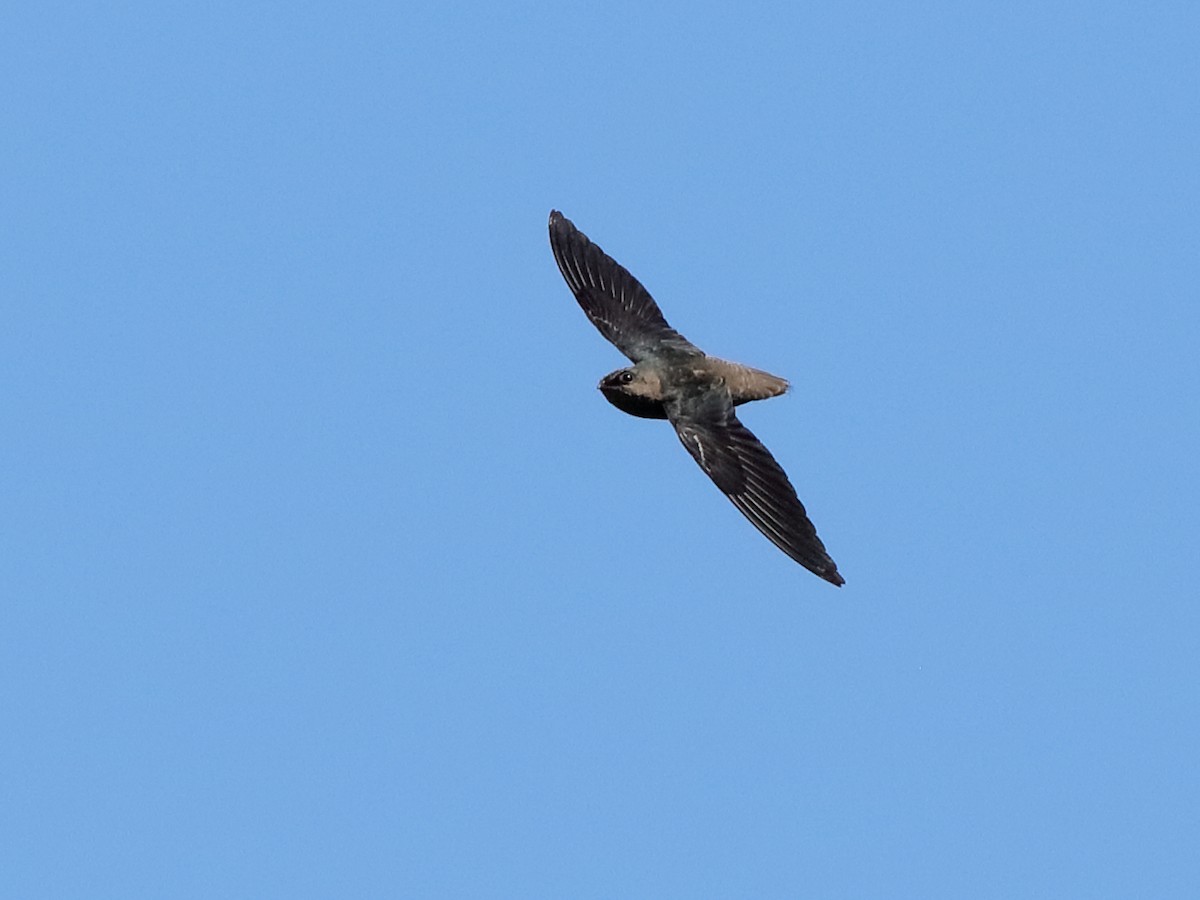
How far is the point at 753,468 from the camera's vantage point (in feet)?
53.0

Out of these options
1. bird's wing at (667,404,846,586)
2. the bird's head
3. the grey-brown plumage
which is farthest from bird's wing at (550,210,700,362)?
bird's wing at (667,404,846,586)

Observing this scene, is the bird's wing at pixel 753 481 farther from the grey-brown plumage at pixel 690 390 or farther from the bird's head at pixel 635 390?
the bird's head at pixel 635 390

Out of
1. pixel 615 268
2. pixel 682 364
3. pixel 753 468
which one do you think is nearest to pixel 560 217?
pixel 615 268

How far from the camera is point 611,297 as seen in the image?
17969 mm

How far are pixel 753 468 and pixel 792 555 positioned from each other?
1.03 metres

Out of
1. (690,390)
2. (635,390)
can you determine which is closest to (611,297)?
(635,390)

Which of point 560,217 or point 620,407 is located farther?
point 560,217

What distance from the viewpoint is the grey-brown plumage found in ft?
51.8

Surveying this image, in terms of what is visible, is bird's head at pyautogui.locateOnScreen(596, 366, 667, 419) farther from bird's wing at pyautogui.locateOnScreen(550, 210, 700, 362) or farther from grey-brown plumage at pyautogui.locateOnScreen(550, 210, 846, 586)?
bird's wing at pyautogui.locateOnScreen(550, 210, 700, 362)

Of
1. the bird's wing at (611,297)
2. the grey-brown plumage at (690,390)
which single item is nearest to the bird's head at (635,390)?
the grey-brown plumage at (690,390)

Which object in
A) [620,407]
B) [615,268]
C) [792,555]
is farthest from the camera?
[615,268]

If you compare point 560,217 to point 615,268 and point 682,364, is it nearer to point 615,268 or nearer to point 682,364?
point 615,268

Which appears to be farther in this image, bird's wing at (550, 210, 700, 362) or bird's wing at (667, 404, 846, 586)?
bird's wing at (550, 210, 700, 362)

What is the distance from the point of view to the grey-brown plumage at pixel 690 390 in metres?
15.8
